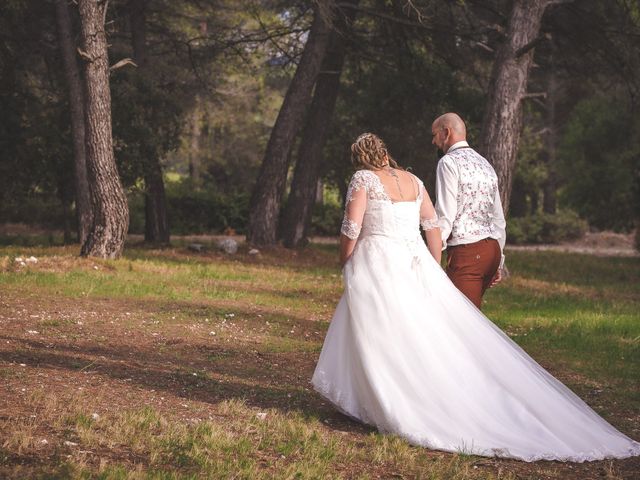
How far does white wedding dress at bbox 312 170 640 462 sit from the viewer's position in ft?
21.3

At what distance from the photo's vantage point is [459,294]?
7.07 metres

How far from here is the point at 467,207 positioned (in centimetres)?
759

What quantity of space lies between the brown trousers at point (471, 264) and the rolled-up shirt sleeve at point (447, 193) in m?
0.26

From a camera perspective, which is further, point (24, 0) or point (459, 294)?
point (24, 0)

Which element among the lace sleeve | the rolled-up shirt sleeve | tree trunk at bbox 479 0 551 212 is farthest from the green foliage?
the lace sleeve

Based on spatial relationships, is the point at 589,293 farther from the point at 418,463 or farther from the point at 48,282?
the point at 418,463

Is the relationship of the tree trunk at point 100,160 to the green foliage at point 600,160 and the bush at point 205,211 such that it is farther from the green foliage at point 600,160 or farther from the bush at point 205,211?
the green foliage at point 600,160

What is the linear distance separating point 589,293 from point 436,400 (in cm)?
1171

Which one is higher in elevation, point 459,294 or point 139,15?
point 139,15

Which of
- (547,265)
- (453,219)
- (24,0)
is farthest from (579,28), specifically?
(453,219)

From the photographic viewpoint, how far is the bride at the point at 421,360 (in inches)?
257

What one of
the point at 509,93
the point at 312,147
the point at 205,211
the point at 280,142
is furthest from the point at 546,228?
the point at 509,93

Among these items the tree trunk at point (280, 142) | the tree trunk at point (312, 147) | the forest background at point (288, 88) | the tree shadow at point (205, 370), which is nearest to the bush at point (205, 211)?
the forest background at point (288, 88)

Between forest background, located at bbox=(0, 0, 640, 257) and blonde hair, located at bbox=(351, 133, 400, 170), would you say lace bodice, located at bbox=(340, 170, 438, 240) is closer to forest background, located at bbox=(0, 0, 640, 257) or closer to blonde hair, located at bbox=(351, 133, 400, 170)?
blonde hair, located at bbox=(351, 133, 400, 170)
